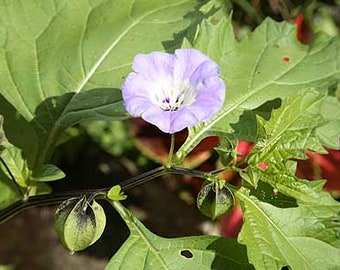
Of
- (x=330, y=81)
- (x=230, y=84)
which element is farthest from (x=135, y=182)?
(x=330, y=81)

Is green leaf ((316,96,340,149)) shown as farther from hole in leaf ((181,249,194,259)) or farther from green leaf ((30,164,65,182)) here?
green leaf ((30,164,65,182))

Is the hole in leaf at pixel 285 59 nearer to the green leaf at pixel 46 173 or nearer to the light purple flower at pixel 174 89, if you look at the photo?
the light purple flower at pixel 174 89

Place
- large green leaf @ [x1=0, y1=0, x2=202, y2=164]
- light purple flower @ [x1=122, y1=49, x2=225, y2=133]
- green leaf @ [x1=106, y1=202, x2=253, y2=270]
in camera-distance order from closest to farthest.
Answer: light purple flower @ [x1=122, y1=49, x2=225, y2=133] < green leaf @ [x1=106, y1=202, x2=253, y2=270] < large green leaf @ [x1=0, y1=0, x2=202, y2=164]

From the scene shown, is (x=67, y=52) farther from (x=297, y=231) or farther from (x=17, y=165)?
(x=297, y=231)

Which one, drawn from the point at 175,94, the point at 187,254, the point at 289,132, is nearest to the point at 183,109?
the point at 175,94

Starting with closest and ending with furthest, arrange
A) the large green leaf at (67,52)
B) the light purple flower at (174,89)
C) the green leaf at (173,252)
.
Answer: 1. the light purple flower at (174,89)
2. the green leaf at (173,252)
3. the large green leaf at (67,52)

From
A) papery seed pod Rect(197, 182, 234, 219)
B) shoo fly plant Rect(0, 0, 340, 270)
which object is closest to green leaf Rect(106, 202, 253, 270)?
shoo fly plant Rect(0, 0, 340, 270)

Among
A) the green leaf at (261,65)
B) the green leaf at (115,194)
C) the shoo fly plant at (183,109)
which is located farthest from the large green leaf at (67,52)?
the green leaf at (115,194)
